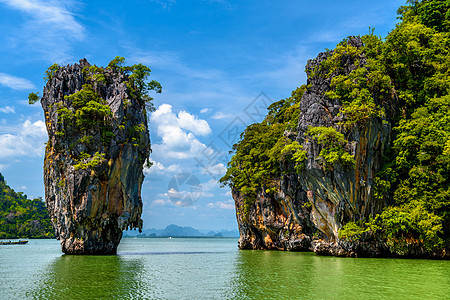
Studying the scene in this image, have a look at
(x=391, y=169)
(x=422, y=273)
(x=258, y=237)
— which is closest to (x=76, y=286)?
(x=422, y=273)

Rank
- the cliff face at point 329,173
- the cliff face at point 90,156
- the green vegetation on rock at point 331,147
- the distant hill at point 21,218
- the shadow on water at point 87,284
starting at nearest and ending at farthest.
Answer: the shadow on water at point 87,284 < the green vegetation on rock at point 331,147 < the cliff face at point 329,173 < the cliff face at point 90,156 < the distant hill at point 21,218

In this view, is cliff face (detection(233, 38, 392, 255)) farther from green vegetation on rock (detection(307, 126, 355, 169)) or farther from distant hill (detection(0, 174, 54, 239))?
distant hill (detection(0, 174, 54, 239))

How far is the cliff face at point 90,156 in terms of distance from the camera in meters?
32.3

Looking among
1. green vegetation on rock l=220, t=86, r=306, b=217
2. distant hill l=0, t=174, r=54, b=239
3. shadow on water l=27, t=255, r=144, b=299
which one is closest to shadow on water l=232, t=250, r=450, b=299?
shadow on water l=27, t=255, r=144, b=299

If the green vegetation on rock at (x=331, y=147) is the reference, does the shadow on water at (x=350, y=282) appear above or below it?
below

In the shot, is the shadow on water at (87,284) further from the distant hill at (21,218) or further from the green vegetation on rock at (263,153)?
the distant hill at (21,218)

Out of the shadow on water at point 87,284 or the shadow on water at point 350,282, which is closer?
the shadow on water at point 350,282

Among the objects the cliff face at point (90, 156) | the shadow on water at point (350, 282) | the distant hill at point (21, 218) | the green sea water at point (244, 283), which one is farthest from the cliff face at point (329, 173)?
the distant hill at point (21, 218)

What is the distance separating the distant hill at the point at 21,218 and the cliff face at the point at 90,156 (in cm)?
8128

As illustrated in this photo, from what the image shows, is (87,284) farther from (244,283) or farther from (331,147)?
(331,147)

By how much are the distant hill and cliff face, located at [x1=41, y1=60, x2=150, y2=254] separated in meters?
81.3

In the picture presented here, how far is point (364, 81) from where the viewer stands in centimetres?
2866

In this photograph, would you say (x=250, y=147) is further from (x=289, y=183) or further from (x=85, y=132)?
(x=85, y=132)

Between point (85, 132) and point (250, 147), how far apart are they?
21.8 m
